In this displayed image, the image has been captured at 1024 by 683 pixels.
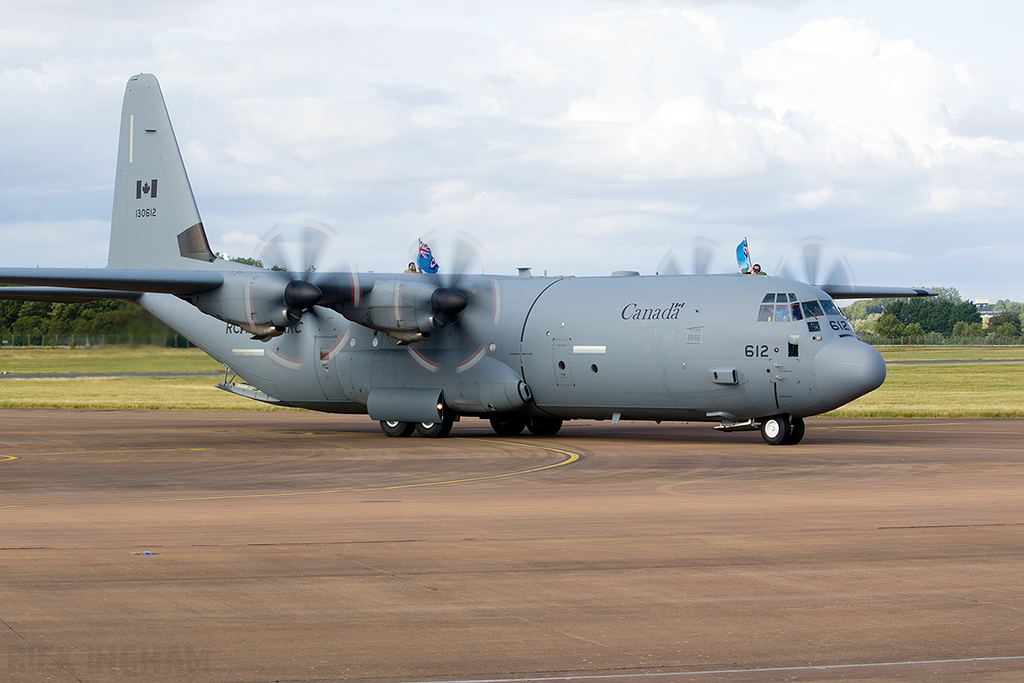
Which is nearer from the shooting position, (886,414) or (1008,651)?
(1008,651)

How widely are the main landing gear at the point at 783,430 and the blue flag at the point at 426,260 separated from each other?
40.0 feet

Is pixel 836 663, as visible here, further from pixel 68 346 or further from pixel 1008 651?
pixel 68 346

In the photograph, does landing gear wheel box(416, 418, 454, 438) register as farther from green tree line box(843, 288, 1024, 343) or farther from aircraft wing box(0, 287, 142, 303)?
green tree line box(843, 288, 1024, 343)

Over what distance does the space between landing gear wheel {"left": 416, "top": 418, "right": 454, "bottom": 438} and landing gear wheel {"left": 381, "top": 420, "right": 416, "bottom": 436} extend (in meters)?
0.27

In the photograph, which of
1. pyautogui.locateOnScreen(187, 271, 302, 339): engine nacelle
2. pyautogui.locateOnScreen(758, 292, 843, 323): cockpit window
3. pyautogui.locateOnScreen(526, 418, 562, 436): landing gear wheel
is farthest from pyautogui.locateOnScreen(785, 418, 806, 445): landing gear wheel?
pyautogui.locateOnScreen(187, 271, 302, 339): engine nacelle

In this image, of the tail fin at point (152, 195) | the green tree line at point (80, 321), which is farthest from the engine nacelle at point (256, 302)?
the tail fin at point (152, 195)

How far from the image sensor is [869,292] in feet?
109

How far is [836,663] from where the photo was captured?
771 cm

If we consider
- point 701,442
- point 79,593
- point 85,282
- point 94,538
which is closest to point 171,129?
point 85,282

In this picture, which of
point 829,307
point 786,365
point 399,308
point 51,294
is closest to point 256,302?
point 399,308

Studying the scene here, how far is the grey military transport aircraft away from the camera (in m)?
25.6

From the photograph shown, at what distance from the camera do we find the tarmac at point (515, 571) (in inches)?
308

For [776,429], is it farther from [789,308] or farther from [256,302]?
[256,302]

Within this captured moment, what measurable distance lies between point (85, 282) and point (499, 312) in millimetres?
10305
